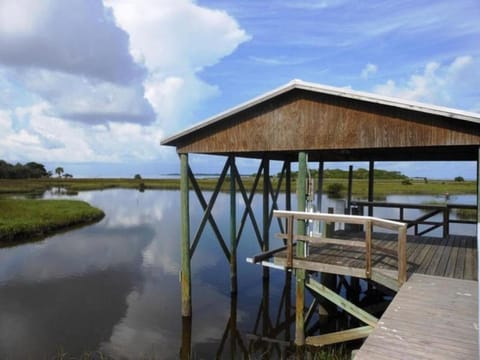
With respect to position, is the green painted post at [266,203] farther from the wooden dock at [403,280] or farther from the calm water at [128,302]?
the wooden dock at [403,280]

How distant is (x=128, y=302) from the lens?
40.9 feet

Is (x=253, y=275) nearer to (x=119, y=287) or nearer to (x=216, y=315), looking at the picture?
(x=216, y=315)

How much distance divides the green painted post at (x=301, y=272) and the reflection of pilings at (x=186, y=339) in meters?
2.72

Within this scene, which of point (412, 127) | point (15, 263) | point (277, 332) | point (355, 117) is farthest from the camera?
→ point (15, 263)

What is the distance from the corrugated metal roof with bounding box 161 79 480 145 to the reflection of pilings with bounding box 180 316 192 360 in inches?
209

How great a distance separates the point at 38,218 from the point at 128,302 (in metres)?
16.9

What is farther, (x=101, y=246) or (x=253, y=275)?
(x=101, y=246)

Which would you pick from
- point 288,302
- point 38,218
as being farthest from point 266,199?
point 38,218

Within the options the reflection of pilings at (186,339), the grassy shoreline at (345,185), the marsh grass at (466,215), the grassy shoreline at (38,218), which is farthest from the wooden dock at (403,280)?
the grassy shoreline at (345,185)

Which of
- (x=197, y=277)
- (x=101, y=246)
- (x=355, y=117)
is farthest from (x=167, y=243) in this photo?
(x=355, y=117)

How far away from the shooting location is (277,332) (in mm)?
10484

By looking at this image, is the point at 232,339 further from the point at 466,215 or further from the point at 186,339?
the point at 466,215

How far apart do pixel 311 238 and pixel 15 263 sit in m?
15.2

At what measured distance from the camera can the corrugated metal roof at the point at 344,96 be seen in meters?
7.03
